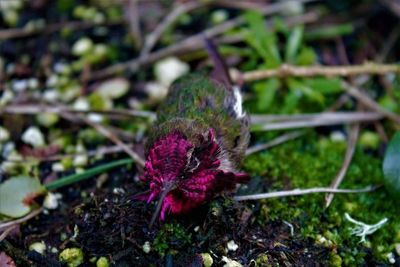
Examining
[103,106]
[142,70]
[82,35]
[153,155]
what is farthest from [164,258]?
[82,35]

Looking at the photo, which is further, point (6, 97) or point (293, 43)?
point (293, 43)

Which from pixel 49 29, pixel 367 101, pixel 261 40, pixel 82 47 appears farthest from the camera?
pixel 49 29

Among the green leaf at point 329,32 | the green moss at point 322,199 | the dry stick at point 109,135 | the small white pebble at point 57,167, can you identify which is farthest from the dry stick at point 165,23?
the green moss at point 322,199

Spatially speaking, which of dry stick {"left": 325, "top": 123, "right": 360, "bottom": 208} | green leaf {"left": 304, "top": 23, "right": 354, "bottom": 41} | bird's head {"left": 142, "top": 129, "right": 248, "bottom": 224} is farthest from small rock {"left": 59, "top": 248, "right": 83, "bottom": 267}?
green leaf {"left": 304, "top": 23, "right": 354, "bottom": 41}

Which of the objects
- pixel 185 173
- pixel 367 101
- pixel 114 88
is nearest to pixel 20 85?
pixel 114 88

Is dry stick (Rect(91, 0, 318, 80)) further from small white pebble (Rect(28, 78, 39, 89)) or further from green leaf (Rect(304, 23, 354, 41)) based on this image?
small white pebble (Rect(28, 78, 39, 89))

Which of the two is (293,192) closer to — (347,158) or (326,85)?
(347,158)
